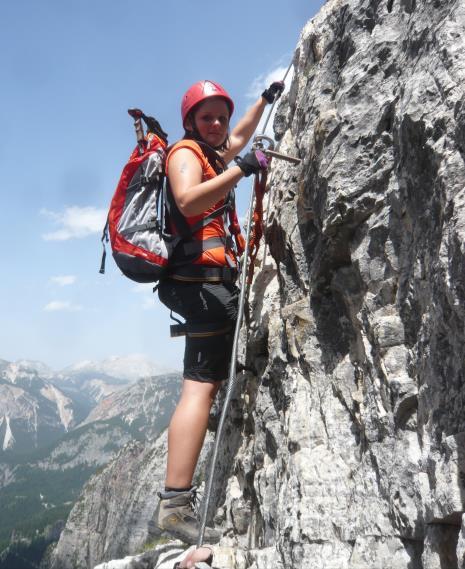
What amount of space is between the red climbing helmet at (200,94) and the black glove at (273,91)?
4.02ft

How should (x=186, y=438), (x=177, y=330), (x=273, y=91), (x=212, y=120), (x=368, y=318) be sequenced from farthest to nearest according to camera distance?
(x=273, y=91) < (x=212, y=120) < (x=177, y=330) < (x=186, y=438) < (x=368, y=318)

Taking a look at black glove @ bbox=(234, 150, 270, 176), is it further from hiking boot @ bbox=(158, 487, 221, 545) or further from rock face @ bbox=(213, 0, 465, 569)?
hiking boot @ bbox=(158, 487, 221, 545)

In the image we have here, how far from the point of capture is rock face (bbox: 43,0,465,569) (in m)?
3.46

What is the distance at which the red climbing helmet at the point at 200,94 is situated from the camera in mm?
6168

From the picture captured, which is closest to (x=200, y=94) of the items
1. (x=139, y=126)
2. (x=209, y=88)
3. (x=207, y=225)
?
(x=209, y=88)

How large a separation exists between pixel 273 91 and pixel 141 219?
3095mm

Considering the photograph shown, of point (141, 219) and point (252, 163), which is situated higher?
point (252, 163)

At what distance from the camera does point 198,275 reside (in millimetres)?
5840

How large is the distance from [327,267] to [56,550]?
133659mm

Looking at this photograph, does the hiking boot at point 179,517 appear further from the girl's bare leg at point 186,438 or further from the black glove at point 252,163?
the black glove at point 252,163

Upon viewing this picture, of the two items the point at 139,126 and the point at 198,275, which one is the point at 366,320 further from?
the point at 139,126

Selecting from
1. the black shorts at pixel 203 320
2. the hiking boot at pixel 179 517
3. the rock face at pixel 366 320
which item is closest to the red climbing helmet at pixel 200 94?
the rock face at pixel 366 320

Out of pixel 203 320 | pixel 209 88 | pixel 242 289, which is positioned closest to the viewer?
pixel 242 289

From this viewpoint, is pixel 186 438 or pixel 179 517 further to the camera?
pixel 186 438
